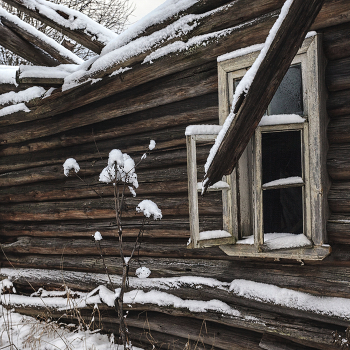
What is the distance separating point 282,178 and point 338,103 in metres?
0.61

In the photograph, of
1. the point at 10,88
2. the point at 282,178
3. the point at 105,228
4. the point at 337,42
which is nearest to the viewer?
the point at 337,42

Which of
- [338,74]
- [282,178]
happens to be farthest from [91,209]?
[338,74]

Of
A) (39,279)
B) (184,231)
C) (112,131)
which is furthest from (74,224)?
(184,231)

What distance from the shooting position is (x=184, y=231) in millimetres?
3195

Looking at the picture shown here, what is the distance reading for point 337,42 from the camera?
2.29 metres

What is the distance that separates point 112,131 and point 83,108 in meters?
0.52

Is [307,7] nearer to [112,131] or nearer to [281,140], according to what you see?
[281,140]

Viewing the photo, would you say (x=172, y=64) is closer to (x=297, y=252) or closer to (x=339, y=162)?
(x=339, y=162)

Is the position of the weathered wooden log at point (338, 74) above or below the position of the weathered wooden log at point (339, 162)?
above

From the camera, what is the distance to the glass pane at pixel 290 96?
8.49 ft

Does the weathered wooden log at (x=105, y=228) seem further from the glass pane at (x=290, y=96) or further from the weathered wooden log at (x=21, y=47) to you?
the weathered wooden log at (x=21, y=47)

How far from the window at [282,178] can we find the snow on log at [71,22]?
1.64 m

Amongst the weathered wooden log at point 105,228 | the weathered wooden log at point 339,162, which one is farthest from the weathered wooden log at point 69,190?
the weathered wooden log at point 339,162

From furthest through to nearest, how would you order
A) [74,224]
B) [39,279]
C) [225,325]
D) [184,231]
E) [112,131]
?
1. [39,279]
2. [74,224]
3. [112,131]
4. [184,231]
5. [225,325]
